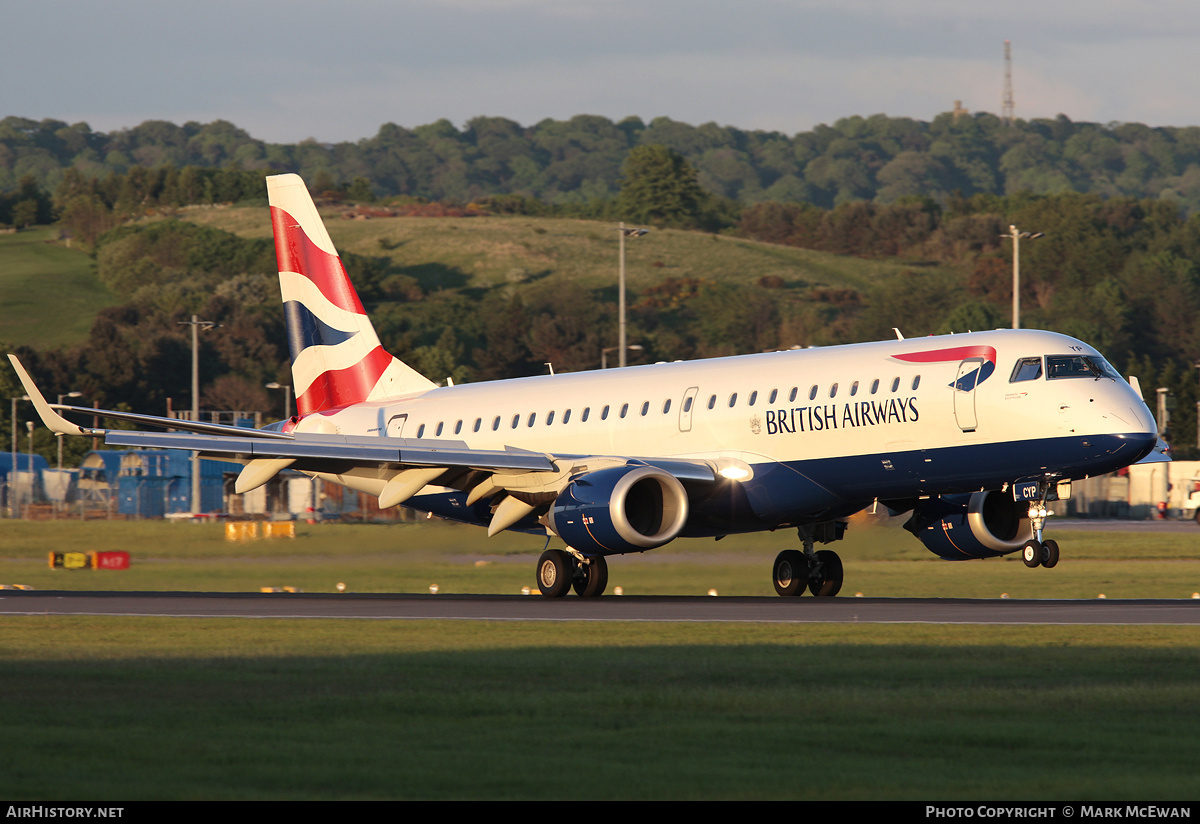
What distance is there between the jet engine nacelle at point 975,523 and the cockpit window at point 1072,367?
4030 mm

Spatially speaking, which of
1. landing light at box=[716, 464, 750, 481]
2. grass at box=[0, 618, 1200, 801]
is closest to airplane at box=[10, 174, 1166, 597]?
landing light at box=[716, 464, 750, 481]

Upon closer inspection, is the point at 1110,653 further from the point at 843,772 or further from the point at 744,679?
the point at 843,772

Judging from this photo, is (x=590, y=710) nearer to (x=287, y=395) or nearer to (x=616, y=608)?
(x=616, y=608)

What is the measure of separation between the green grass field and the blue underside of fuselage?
5097 millimetres

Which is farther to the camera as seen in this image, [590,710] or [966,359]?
[966,359]

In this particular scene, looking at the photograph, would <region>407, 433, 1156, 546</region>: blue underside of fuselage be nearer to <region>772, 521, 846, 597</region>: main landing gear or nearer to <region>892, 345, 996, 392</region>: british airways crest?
<region>892, 345, 996, 392</region>: british airways crest

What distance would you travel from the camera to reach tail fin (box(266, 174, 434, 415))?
39.8 metres

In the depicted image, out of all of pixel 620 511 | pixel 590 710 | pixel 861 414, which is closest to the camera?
pixel 590 710

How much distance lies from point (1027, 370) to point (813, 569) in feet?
22.3

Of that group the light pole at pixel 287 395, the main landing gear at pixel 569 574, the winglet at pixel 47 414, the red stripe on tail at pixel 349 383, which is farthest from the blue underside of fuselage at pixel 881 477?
the light pole at pixel 287 395

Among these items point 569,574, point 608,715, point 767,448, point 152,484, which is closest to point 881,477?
point 767,448

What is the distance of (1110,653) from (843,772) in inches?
366

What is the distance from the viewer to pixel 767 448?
103 feet

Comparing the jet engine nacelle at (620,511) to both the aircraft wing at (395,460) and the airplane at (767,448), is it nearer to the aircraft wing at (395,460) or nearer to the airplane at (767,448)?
the airplane at (767,448)
